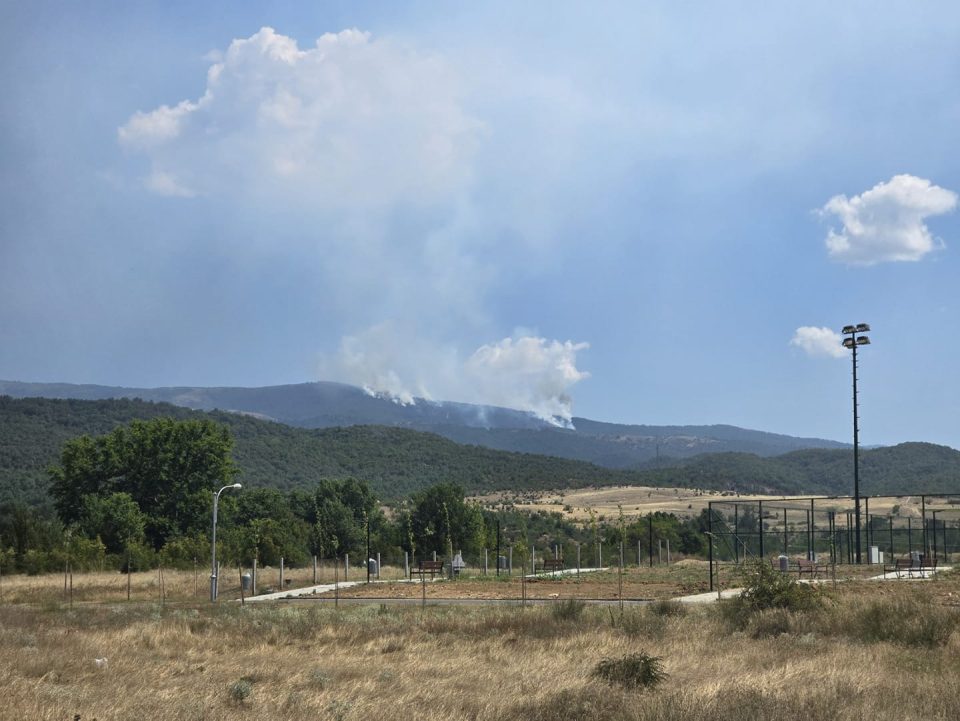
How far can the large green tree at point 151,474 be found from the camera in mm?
74438

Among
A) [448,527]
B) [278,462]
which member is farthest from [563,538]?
[278,462]

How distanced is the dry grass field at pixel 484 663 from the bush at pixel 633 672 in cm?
24

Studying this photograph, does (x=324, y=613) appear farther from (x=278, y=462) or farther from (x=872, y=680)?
(x=278, y=462)

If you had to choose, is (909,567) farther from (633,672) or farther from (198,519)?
(198,519)

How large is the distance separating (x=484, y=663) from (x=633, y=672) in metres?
3.67

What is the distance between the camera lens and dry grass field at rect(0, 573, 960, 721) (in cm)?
1267

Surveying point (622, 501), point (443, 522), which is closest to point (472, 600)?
point (443, 522)

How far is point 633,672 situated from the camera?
15141 millimetres

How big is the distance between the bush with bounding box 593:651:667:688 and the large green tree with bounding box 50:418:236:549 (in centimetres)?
6261

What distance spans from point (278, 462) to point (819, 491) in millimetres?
98458

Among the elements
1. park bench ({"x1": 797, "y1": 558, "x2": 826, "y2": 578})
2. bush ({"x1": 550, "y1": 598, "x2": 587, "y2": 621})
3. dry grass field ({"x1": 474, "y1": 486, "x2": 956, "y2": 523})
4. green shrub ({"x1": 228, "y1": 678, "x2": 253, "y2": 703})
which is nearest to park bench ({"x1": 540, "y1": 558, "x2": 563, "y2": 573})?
park bench ({"x1": 797, "y1": 558, "x2": 826, "y2": 578})

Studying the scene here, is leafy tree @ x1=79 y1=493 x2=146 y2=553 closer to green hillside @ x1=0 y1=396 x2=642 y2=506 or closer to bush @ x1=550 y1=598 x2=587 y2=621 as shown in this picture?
bush @ x1=550 y1=598 x2=587 y2=621

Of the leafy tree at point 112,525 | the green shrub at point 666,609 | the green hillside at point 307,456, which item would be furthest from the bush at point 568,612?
the green hillside at point 307,456

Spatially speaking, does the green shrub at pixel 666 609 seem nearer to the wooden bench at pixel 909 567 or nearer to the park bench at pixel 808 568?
the park bench at pixel 808 568
